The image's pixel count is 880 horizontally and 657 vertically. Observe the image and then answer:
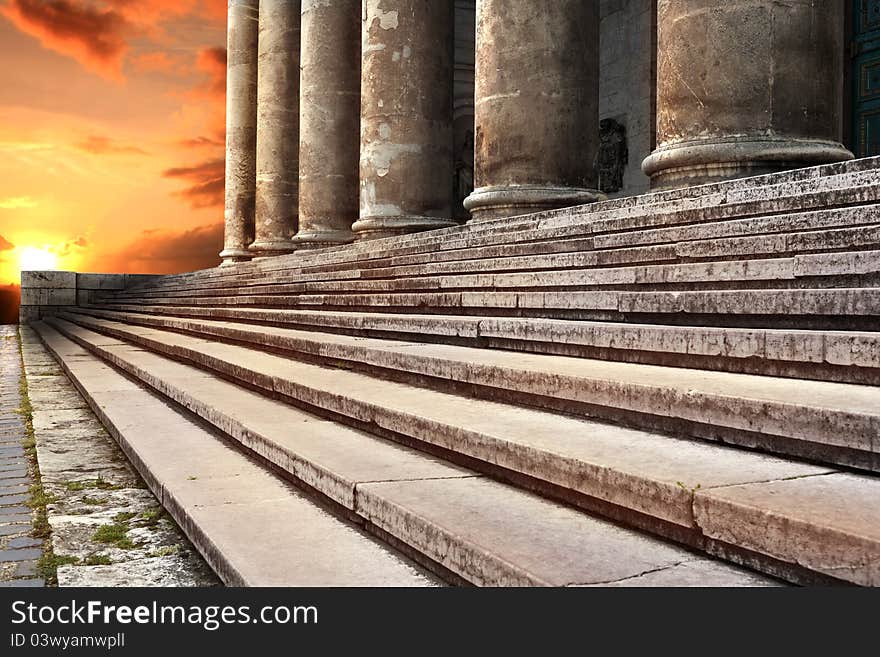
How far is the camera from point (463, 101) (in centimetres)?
2041

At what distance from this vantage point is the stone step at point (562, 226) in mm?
4804

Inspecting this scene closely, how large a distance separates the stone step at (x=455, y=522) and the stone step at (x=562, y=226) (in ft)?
9.36

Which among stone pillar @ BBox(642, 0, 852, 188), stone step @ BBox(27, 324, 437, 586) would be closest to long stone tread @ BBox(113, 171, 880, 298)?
stone pillar @ BBox(642, 0, 852, 188)

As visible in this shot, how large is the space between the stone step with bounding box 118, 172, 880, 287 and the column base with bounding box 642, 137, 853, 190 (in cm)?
71

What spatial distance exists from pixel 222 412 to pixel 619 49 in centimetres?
1452

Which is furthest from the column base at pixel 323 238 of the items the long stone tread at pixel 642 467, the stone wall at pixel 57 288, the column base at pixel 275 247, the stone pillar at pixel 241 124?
the stone wall at pixel 57 288

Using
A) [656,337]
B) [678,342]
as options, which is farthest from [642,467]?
[656,337]

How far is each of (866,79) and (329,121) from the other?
923cm

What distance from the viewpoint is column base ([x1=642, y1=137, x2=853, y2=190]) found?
255 inches

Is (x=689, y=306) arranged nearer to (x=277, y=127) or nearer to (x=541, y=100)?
(x=541, y=100)

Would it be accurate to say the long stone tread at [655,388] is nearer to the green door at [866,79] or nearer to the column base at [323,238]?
the green door at [866,79]

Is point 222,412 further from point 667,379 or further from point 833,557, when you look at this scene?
point 833,557

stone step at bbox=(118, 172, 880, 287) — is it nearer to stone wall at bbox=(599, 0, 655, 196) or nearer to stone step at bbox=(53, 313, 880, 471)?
stone step at bbox=(53, 313, 880, 471)

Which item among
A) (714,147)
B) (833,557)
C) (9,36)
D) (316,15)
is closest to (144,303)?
(316,15)
